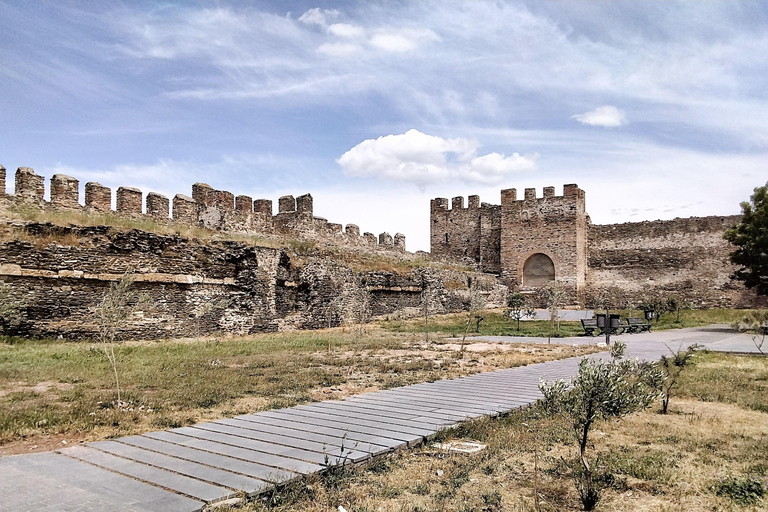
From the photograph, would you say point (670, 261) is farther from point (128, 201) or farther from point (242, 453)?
point (242, 453)

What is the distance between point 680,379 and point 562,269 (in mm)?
21238

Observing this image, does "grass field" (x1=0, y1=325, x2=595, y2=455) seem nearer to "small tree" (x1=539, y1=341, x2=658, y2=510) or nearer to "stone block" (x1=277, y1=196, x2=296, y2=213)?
"small tree" (x1=539, y1=341, x2=658, y2=510)

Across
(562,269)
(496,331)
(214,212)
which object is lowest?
(496,331)

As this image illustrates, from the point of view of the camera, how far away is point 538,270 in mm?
30484

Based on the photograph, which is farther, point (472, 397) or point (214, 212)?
point (214, 212)

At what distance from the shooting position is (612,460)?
15.1ft

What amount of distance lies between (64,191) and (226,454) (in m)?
13.5

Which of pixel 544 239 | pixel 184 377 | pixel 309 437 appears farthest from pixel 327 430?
pixel 544 239

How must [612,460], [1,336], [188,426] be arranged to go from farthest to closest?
[1,336]
[188,426]
[612,460]

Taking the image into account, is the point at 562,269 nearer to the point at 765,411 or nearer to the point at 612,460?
the point at 765,411

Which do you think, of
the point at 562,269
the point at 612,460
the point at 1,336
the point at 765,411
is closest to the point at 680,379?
the point at 765,411

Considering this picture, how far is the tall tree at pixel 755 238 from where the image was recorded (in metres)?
17.9

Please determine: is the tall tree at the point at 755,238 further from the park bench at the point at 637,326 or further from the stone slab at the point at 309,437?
the stone slab at the point at 309,437

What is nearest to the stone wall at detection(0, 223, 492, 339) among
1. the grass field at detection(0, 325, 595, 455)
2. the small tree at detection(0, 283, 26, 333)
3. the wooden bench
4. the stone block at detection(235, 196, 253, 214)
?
the small tree at detection(0, 283, 26, 333)
